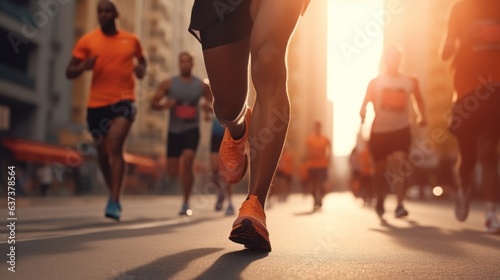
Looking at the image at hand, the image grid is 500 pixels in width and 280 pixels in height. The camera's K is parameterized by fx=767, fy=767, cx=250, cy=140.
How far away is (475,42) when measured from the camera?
7375 millimetres

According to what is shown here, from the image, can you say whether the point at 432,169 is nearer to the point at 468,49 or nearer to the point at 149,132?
the point at 149,132

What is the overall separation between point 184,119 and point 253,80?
601cm

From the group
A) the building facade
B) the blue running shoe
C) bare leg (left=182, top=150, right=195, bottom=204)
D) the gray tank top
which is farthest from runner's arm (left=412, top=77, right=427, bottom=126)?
the building facade

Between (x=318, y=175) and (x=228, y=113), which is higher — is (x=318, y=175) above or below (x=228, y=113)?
below

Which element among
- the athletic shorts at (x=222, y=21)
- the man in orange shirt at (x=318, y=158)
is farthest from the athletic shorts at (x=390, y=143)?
the athletic shorts at (x=222, y=21)

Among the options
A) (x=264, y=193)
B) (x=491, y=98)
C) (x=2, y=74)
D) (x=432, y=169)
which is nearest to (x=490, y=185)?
(x=491, y=98)

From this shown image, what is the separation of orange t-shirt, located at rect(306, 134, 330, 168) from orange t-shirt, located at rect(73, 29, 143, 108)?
843cm

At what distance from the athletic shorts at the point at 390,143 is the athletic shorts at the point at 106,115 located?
3909mm

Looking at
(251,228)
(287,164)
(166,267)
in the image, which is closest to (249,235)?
(251,228)

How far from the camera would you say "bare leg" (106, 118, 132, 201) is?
24.9 feet

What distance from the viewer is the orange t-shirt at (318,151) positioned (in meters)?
16.0

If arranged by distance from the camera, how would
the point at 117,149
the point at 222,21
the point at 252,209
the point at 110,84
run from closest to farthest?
the point at 252,209
the point at 222,21
the point at 117,149
the point at 110,84

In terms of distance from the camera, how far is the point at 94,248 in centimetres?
424

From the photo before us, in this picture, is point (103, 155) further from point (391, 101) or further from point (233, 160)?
point (391, 101)
